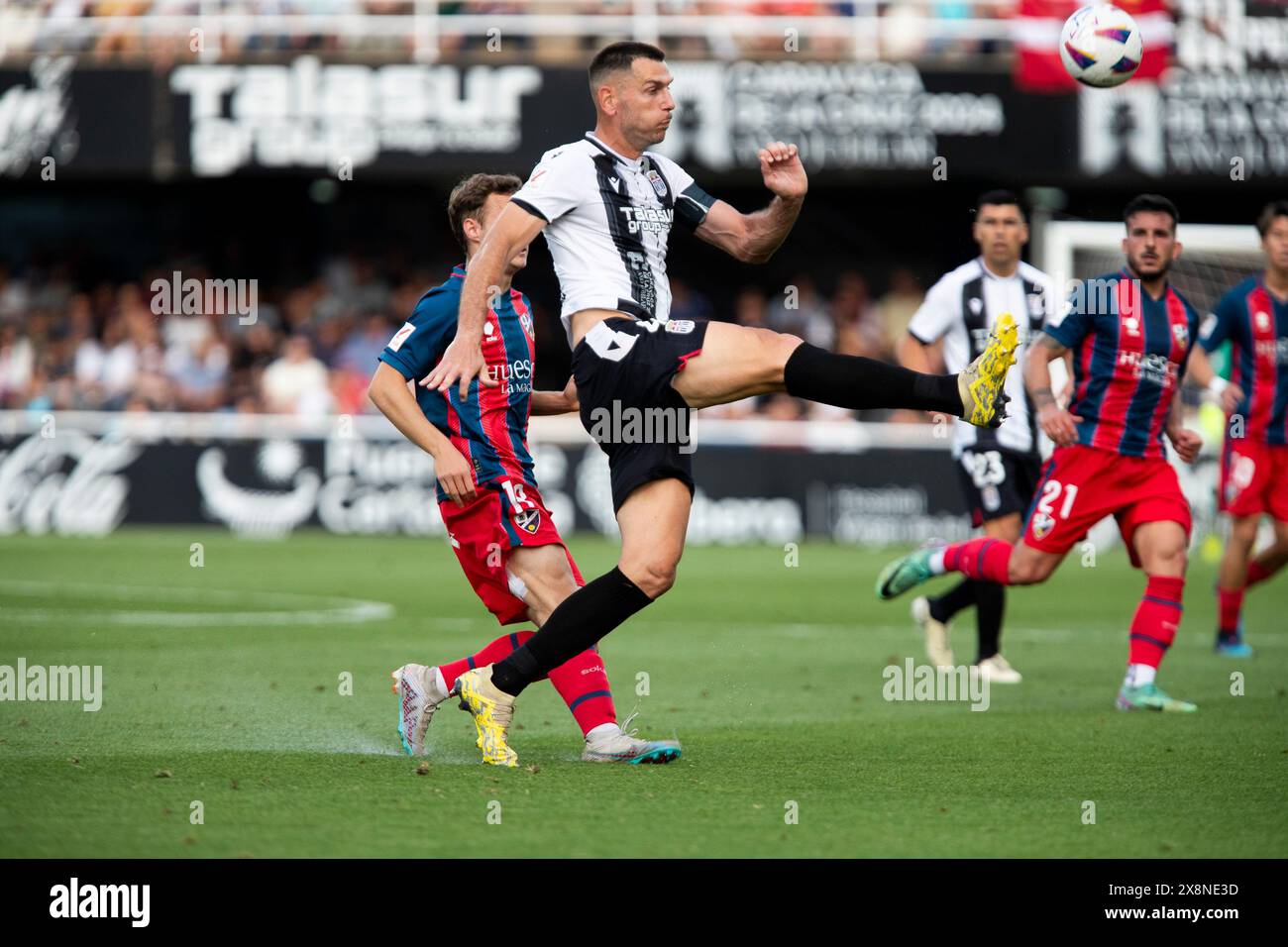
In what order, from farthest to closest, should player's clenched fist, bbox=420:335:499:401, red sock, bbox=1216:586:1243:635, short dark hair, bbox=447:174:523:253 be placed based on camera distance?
red sock, bbox=1216:586:1243:635, short dark hair, bbox=447:174:523:253, player's clenched fist, bbox=420:335:499:401

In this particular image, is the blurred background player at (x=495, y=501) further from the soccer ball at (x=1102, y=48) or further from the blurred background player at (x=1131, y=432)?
the soccer ball at (x=1102, y=48)

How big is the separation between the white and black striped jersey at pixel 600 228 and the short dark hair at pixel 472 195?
51 centimetres

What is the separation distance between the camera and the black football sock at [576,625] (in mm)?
5824

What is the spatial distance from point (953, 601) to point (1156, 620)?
174cm

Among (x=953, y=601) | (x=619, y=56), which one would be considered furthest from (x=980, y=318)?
(x=619, y=56)

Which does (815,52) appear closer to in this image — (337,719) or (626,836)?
(337,719)

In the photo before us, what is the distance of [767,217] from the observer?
6371 millimetres

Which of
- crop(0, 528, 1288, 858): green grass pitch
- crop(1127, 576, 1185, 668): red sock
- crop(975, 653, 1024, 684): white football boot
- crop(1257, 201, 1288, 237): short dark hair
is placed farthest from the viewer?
crop(1257, 201, 1288, 237): short dark hair

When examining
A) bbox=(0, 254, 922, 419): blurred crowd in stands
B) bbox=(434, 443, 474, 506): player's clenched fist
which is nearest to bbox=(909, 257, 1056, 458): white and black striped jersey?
bbox=(434, 443, 474, 506): player's clenched fist

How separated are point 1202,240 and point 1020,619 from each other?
1011 centimetres

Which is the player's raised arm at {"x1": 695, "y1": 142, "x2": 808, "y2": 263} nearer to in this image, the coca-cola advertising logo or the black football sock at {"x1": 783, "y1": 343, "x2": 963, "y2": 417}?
the black football sock at {"x1": 783, "y1": 343, "x2": 963, "y2": 417}

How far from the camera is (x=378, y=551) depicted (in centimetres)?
1766

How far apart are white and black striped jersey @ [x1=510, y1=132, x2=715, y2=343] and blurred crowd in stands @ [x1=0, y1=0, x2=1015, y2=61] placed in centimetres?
1460

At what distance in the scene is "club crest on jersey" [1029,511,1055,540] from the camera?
26.5 feet
